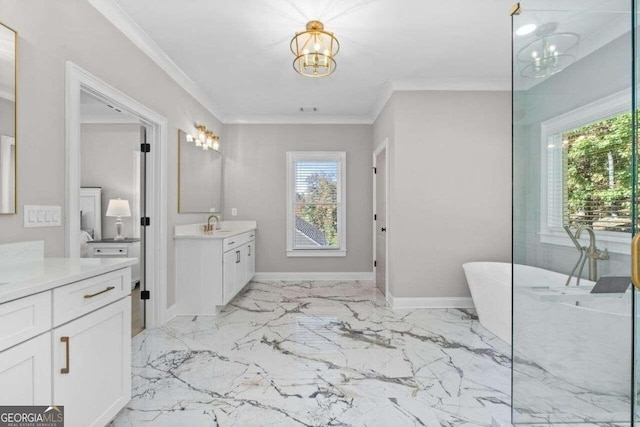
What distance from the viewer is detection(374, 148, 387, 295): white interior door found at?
4293 millimetres

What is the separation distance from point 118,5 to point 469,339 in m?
3.90

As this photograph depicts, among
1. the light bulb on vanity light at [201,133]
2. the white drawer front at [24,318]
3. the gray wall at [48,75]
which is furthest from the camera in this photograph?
the light bulb on vanity light at [201,133]

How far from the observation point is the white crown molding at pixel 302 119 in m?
5.18

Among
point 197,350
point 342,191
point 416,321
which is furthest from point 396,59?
point 197,350

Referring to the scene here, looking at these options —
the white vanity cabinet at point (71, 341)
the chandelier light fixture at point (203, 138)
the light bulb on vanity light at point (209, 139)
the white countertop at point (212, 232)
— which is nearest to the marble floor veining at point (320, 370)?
the white vanity cabinet at point (71, 341)

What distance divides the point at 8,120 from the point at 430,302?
3878 mm

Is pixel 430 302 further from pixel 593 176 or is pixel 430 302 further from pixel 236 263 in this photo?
pixel 593 176

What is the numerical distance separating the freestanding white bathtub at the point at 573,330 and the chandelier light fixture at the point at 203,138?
143 inches

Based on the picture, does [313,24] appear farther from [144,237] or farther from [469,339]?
[469,339]

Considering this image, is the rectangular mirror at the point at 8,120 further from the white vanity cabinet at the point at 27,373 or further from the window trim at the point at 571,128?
the window trim at the point at 571,128

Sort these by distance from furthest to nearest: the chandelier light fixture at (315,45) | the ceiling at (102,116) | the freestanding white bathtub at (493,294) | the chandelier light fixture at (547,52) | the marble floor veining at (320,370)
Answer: the ceiling at (102,116)
the freestanding white bathtub at (493,294)
the chandelier light fixture at (315,45)
the marble floor veining at (320,370)
the chandelier light fixture at (547,52)

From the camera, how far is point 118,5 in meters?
2.42

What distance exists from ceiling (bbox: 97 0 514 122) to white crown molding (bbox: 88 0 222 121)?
0.10 feet

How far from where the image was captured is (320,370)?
232 cm
